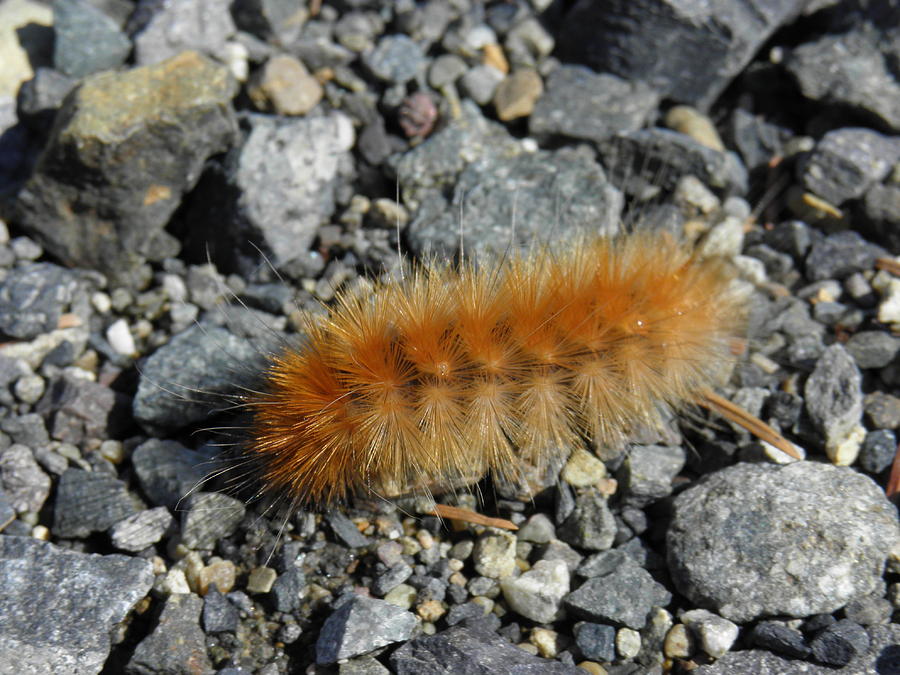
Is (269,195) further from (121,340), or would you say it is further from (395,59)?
(395,59)

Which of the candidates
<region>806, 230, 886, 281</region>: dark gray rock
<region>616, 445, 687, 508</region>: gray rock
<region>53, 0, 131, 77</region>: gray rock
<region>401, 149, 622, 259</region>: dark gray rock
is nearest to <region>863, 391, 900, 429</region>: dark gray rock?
<region>806, 230, 886, 281</region>: dark gray rock

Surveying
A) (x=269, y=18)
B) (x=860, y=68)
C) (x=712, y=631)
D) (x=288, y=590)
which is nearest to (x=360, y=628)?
(x=288, y=590)

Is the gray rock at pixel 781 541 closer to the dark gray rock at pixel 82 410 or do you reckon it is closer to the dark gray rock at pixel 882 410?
the dark gray rock at pixel 882 410

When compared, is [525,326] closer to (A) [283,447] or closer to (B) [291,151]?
(A) [283,447]

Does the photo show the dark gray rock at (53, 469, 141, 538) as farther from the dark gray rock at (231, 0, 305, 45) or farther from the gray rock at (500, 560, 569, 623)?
the dark gray rock at (231, 0, 305, 45)

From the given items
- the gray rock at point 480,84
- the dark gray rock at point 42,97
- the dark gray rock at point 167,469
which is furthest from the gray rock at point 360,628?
the dark gray rock at point 42,97

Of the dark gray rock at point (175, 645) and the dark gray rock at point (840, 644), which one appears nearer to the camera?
the dark gray rock at point (840, 644)

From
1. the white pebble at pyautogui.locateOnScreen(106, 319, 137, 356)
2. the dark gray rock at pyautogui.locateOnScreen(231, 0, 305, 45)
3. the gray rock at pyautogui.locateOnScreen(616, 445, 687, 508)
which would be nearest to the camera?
the gray rock at pyautogui.locateOnScreen(616, 445, 687, 508)

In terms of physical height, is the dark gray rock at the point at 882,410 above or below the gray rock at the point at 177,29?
below
